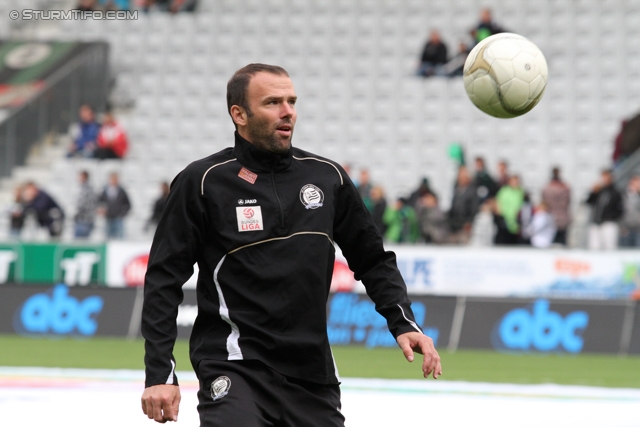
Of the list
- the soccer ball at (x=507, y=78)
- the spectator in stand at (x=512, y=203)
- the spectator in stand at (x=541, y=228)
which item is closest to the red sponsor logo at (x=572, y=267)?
the spectator in stand at (x=541, y=228)

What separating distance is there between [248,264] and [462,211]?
1493cm

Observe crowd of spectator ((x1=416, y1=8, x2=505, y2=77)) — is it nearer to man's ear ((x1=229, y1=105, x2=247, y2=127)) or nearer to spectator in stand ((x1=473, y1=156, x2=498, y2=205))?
spectator in stand ((x1=473, y1=156, x2=498, y2=205))

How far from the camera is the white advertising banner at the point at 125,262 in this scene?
19781 mm

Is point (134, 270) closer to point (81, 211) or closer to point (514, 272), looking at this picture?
point (81, 211)

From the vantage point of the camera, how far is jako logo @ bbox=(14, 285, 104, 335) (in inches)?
706

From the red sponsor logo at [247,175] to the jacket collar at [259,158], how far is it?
2cm

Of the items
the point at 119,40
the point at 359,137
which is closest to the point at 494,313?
the point at 359,137

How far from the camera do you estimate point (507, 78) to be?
5.86m

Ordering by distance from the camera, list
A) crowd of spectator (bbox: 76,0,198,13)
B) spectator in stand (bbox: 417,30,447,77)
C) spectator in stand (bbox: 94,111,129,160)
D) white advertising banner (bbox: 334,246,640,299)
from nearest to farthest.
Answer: white advertising banner (bbox: 334,246,640,299) < spectator in stand (bbox: 94,111,129,160) < spectator in stand (bbox: 417,30,447,77) < crowd of spectator (bbox: 76,0,198,13)

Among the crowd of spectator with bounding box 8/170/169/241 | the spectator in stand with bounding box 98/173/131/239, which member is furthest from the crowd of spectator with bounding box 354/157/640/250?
the spectator in stand with bounding box 98/173/131/239

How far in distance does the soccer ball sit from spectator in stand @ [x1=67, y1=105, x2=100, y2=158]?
1821cm

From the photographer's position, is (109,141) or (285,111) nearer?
(285,111)

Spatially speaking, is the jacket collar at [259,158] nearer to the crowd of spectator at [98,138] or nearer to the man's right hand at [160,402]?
the man's right hand at [160,402]

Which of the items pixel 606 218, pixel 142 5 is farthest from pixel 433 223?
pixel 142 5
